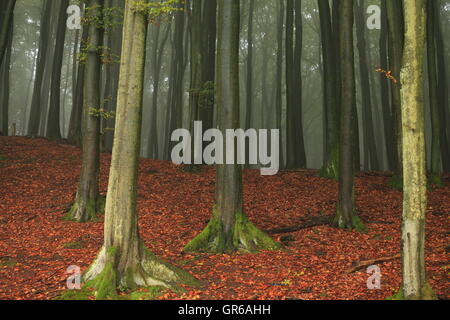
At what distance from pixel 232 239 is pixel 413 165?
4.75m

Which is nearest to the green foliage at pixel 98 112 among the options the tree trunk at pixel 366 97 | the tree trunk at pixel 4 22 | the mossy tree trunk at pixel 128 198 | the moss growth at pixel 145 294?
the mossy tree trunk at pixel 128 198

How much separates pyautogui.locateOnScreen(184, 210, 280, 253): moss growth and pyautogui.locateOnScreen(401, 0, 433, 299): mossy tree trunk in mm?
4076

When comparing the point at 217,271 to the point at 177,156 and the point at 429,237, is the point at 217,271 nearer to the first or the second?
the point at 429,237

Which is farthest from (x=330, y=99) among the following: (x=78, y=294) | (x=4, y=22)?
(x=4, y=22)

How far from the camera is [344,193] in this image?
10578 mm

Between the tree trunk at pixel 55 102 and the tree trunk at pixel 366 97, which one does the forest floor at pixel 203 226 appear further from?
the tree trunk at pixel 366 97

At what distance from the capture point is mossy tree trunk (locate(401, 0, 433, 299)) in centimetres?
520

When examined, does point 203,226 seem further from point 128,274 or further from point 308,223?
point 128,274

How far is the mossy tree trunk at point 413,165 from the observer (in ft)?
17.0

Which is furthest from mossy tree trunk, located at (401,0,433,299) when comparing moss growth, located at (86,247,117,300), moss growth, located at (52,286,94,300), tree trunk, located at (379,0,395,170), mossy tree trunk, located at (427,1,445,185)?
tree trunk, located at (379,0,395,170)
